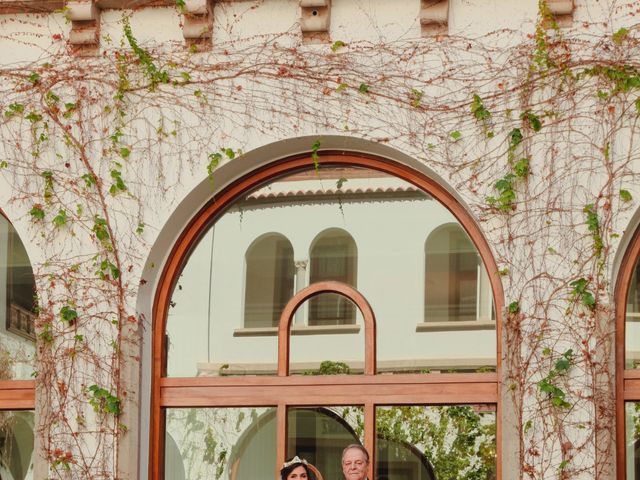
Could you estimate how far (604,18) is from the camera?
1093 cm

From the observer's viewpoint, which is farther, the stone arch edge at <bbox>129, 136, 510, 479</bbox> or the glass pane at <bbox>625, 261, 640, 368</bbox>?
the stone arch edge at <bbox>129, 136, 510, 479</bbox>

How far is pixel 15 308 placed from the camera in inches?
464

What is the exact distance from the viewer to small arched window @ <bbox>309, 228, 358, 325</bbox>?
37.0 feet

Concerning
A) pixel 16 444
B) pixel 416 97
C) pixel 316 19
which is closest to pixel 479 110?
pixel 416 97

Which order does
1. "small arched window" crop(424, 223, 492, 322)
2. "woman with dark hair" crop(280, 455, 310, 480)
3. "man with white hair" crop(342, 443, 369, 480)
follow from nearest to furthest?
1. "man with white hair" crop(342, 443, 369, 480)
2. "woman with dark hair" crop(280, 455, 310, 480)
3. "small arched window" crop(424, 223, 492, 322)

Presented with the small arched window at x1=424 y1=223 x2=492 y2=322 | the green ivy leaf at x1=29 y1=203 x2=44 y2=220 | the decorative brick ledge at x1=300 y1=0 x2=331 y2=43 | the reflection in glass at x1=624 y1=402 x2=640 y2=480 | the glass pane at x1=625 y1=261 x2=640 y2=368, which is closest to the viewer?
the reflection in glass at x1=624 y1=402 x2=640 y2=480

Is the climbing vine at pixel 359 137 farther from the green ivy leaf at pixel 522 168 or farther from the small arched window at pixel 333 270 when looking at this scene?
the small arched window at pixel 333 270

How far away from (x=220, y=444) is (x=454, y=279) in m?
1.87

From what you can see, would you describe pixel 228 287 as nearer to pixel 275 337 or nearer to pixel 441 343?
pixel 275 337

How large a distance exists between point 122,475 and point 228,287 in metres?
1.44

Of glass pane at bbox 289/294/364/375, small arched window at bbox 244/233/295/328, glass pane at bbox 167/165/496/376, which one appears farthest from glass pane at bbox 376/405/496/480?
small arched window at bbox 244/233/295/328

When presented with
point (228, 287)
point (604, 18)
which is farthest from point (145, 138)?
point (604, 18)

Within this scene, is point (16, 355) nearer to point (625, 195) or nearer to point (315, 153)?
point (315, 153)

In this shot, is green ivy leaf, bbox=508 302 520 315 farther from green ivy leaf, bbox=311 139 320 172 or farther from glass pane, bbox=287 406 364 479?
green ivy leaf, bbox=311 139 320 172
